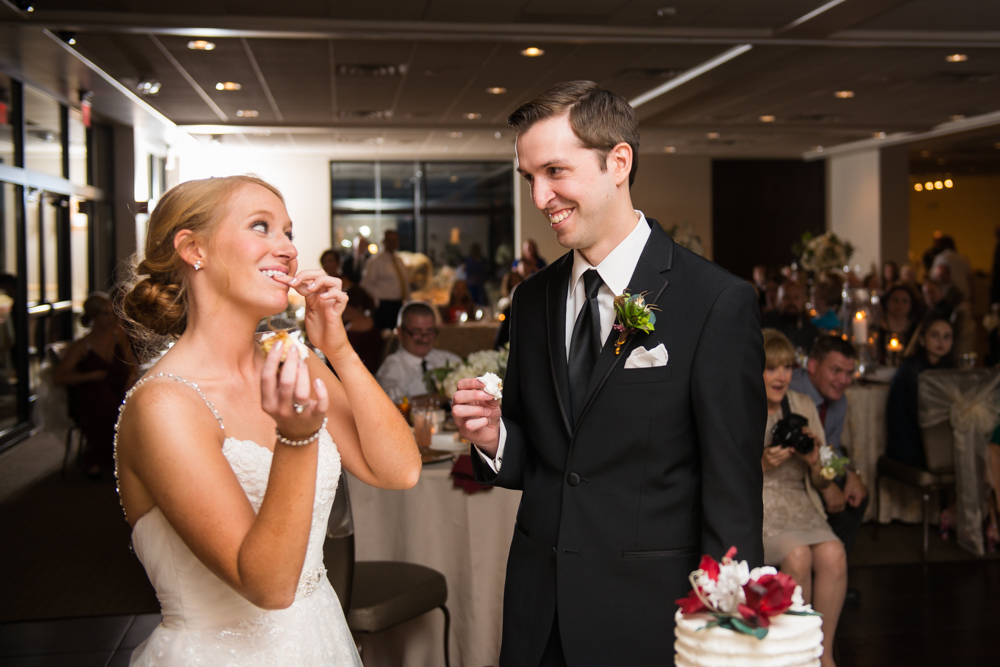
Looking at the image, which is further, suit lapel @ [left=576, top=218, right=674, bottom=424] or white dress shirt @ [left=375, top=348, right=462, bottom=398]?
white dress shirt @ [left=375, top=348, right=462, bottom=398]

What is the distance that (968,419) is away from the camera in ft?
15.9

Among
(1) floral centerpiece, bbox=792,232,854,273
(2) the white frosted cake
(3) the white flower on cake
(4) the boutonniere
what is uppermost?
(1) floral centerpiece, bbox=792,232,854,273

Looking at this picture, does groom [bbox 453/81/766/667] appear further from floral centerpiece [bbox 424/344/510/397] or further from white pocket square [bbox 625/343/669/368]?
floral centerpiece [bbox 424/344/510/397]

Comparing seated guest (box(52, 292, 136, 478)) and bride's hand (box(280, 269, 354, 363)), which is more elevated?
bride's hand (box(280, 269, 354, 363))

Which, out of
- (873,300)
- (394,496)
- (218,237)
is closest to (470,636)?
(394,496)

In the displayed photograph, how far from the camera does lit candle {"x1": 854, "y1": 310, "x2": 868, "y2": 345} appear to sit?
19.9ft

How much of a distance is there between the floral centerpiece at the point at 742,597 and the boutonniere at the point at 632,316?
0.58 meters

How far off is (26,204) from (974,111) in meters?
12.0

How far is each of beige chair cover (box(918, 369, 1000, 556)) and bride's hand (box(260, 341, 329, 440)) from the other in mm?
4632

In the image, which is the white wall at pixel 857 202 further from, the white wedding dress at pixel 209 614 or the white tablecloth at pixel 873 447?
the white wedding dress at pixel 209 614

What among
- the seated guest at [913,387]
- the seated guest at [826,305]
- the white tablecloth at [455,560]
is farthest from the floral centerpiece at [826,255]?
the white tablecloth at [455,560]

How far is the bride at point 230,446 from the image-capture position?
4.27 ft

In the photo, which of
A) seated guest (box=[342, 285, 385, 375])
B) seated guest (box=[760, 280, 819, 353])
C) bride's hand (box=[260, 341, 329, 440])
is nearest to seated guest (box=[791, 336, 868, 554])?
seated guest (box=[760, 280, 819, 353])

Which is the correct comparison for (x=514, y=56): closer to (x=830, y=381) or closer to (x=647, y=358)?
(x=830, y=381)
